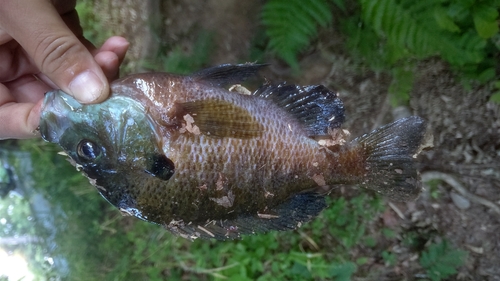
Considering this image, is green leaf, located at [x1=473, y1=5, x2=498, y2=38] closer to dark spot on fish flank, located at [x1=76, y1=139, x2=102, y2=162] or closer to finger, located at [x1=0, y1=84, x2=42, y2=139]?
dark spot on fish flank, located at [x1=76, y1=139, x2=102, y2=162]

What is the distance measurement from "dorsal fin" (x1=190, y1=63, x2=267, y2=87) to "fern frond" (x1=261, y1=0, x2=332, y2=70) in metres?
0.87

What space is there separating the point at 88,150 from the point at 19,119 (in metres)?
0.47

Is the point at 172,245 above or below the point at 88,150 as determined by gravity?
below

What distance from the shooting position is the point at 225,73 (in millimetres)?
1395

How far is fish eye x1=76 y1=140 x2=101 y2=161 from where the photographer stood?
1347 millimetres

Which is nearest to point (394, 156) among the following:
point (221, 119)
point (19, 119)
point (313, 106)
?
point (313, 106)

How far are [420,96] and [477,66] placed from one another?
0.38 m

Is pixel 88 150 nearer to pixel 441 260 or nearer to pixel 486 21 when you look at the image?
pixel 486 21

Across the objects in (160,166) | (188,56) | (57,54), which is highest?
(188,56)

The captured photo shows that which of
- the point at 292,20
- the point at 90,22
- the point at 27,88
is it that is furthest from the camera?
the point at 90,22

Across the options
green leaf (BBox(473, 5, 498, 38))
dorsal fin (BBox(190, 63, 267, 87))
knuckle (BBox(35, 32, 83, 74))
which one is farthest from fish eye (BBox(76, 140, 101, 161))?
green leaf (BBox(473, 5, 498, 38))

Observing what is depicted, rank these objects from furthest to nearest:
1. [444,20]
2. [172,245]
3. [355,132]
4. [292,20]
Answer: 1. [172,245]
2. [355,132]
3. [292,20]
4. [444,20]

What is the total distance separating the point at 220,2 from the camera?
2.59 metres

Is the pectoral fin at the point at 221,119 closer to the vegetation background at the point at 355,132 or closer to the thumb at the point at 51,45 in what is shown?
the thumb at the point at 51,45
